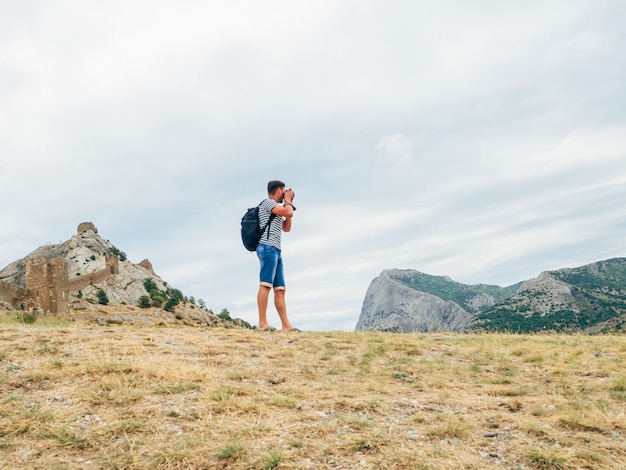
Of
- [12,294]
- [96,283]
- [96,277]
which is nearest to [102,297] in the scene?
[96,283]

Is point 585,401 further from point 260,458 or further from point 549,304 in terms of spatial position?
point 549,304

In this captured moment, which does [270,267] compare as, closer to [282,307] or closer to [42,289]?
[282,307]

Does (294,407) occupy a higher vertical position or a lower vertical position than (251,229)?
lower

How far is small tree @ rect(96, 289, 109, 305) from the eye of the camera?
208ft

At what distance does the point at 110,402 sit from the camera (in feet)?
17.2

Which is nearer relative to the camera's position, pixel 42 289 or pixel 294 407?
pixel 294 407

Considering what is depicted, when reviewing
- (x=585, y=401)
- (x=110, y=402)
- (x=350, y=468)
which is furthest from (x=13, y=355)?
(x=585, y=401)

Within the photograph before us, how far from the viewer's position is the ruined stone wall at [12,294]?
37531 millimetres

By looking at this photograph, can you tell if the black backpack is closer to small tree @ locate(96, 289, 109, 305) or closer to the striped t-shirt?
the striped t-shirt

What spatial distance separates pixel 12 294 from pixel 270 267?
37.6 metres

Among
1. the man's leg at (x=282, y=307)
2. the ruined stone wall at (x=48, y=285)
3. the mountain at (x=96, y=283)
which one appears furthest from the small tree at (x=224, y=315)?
the man's leg at (x=282, y=307)

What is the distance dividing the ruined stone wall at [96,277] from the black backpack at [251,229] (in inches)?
2444

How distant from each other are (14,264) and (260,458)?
95.6m

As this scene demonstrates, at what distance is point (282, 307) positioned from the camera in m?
11.3
